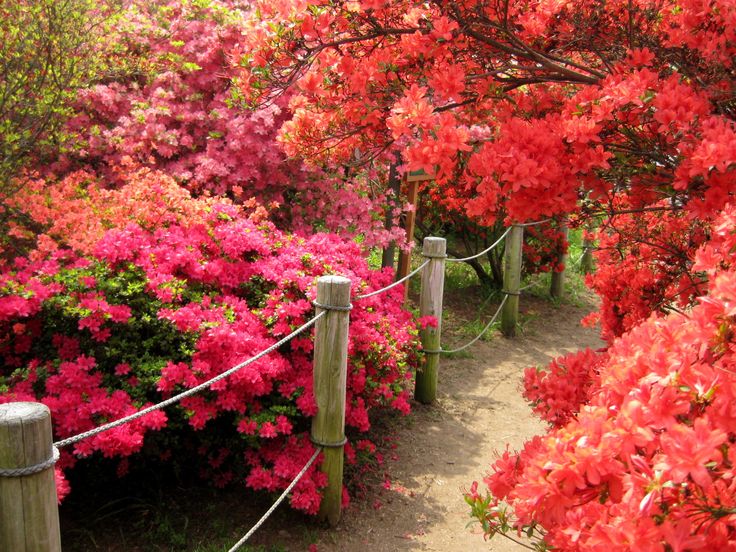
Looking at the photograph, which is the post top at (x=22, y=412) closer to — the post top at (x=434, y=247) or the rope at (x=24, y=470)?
the rope at (x=24, y=470)

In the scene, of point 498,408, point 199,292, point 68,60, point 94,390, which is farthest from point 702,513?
point 68,60

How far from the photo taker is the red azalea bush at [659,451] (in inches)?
38.3

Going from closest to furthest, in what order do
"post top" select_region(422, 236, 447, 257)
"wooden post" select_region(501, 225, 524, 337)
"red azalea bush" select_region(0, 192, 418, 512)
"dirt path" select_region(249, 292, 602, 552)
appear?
"red azalea bush" select_region(0, 192, 418, 512), "dirt path" select_region(249, 292, 602, 552), "post top" select_region(422, 236, 447, 257), "wooden post" select_region(501, 225, 524, 337)

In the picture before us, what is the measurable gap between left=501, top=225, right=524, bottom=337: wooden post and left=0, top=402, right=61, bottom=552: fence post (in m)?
5.57

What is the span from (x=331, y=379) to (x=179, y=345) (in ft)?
2.32

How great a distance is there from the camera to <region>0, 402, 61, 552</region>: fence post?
4.61 feet

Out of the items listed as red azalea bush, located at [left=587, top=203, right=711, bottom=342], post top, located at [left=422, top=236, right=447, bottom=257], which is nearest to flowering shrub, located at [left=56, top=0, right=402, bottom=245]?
post top, located at [left=422, top=236, right=447, bottom=257]

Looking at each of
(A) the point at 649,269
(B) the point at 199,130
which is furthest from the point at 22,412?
(B) the point at 199,130

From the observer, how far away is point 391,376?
3736mm

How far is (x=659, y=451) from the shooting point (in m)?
1.13

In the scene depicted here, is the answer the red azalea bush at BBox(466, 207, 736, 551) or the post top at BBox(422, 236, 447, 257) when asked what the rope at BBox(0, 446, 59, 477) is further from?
the post top at BBox(422, 236, 447, 257)

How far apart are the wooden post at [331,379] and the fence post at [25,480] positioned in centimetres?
157

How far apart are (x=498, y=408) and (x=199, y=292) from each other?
8.55 feet

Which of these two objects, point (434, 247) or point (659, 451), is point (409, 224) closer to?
point (434, 247)
